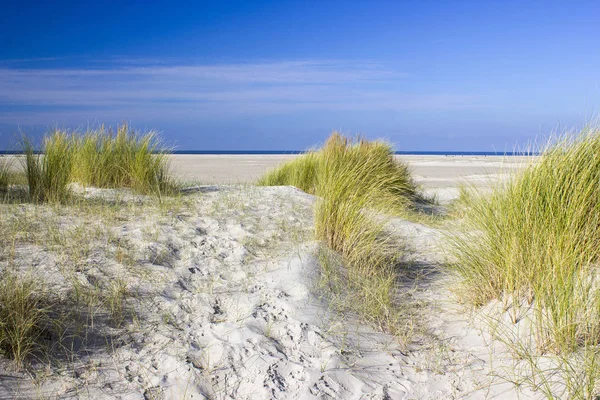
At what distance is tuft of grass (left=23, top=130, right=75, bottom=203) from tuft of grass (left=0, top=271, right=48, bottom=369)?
2.27m

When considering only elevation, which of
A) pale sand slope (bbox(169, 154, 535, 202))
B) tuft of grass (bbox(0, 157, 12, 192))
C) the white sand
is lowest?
the white sand

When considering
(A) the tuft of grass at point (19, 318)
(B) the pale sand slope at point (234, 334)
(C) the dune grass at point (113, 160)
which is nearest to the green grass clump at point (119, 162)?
(C) the dune grass at point (113, 160)

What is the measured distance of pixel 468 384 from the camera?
2242 millimetres

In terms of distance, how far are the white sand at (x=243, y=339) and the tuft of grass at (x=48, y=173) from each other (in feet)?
3.18

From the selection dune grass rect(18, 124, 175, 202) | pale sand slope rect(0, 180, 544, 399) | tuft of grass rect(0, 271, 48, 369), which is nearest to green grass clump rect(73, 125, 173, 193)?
dune grass rect(18, 124, 175, 202)

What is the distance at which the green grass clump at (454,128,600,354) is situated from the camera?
86.9 inches

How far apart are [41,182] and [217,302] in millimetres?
2866

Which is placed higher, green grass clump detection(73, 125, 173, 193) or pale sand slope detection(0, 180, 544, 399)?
green grass clump detection(73, 125, 173, 193)

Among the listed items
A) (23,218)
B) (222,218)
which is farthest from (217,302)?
→ (23,218)

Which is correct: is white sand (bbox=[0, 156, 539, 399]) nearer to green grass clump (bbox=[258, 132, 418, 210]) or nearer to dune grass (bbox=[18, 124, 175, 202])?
dune grass (bbox=[18, 124, 175, 202])

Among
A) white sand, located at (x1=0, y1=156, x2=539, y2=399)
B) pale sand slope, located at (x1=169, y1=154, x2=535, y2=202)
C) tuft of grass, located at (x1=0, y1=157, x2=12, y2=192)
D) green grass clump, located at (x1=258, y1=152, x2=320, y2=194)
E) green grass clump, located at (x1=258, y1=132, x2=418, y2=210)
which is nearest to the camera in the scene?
white sand, located at (x1=0, y1=156, x2=539, y2=399)

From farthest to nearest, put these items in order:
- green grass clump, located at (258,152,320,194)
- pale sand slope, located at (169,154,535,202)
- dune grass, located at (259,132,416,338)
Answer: green grass clump, located at (258,152,320,194), pale sand slope, located at (169,154,535,202), dune grass, located at (259,132,416,338)

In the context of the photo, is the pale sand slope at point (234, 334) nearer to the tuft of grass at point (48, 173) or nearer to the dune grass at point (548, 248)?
the dune grass at point (548, 248)

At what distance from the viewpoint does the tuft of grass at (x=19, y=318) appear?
2.21 meters
